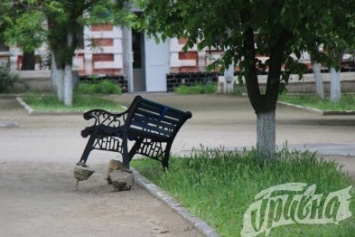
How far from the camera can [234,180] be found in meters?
9.73

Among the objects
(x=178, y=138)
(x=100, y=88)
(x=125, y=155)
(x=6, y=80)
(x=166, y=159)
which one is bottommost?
(x=178, y=138)

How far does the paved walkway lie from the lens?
1026cm

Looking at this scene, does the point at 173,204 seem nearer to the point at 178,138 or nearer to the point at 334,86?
the point at 178,138

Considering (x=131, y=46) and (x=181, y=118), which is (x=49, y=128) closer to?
(x=181, y=118)

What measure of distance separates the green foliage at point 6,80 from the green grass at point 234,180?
21.3 meters

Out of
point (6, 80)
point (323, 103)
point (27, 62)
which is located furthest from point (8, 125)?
point (27, 62)

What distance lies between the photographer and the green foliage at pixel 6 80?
32.8 m

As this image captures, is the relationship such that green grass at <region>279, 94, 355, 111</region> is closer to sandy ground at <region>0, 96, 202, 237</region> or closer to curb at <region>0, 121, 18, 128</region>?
curb at <region>0, 121, 18, 128</region>

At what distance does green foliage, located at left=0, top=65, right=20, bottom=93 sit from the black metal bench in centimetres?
2216

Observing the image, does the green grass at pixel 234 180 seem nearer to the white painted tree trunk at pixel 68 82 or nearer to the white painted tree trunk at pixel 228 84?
the white painted tree trunk at pixel 68 82

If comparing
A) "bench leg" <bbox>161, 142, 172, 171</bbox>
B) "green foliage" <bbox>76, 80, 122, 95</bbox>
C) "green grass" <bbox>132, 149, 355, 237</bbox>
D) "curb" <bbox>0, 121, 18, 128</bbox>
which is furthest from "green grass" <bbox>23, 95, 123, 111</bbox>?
"bench leg" <bbox>161, 142, 172, 171</bbox>

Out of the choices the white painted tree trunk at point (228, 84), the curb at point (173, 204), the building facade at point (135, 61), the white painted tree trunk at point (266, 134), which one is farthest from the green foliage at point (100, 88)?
the white painted tree trunk at point (266, 134)

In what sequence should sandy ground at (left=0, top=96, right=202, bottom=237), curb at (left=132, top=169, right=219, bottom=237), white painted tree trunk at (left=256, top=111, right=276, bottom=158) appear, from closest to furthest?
curb at (left=132, top=169, right=219, bottom=237), sandy ground at (left=0, top=96, right=202, bottom=237), white painted tree trunk at (left=256, top=111, right=276, bottom=158)

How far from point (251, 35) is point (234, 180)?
106 inches
